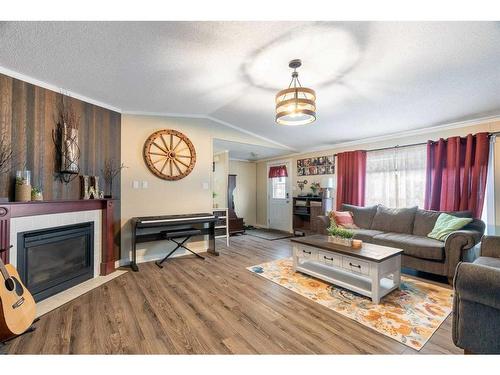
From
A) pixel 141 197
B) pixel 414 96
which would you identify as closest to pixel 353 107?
pixel 414 96

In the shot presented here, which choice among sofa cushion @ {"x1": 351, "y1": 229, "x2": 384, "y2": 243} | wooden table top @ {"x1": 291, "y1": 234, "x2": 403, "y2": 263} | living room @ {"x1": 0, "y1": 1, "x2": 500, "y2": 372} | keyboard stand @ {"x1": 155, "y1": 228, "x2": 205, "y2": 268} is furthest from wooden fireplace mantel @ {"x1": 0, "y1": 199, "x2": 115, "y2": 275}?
sofa cushion @ {"x1": 351, "y1": 229, "x2": 384, "y2": 243}

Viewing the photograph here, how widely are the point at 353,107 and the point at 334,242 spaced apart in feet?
6.36

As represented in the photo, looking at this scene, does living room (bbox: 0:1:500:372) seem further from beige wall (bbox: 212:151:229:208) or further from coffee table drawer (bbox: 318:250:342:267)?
beige wall (bbox: 212:151:229:208)

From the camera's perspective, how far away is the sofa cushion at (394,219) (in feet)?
11.9

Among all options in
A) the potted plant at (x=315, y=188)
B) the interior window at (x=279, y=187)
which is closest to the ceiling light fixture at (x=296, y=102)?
the potted plant at (x=315, y=188)

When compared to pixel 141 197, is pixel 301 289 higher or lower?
lower

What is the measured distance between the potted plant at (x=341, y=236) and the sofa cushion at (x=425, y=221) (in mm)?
1519

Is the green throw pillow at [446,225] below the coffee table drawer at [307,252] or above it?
above

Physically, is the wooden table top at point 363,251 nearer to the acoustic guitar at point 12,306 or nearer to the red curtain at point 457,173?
the red curtain at point 457,173

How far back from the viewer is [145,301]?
2.30 m

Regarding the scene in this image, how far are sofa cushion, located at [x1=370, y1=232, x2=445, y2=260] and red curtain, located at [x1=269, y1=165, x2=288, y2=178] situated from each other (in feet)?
10.7

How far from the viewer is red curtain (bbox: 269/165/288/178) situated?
6325 mm

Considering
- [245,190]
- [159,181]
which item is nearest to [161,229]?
[159,181]
